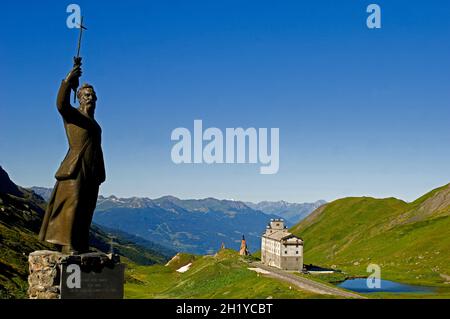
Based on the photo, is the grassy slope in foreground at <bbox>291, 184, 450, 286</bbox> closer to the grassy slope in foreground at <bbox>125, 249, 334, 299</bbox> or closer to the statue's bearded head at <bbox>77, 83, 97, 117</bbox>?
the grassy slope in foreground at <bbox>125, 249, 334, 299</bbox>

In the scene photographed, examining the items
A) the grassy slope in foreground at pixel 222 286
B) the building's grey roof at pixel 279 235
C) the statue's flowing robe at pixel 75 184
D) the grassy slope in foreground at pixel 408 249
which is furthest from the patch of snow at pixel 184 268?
the statue's flowing robe at pixel 75 184

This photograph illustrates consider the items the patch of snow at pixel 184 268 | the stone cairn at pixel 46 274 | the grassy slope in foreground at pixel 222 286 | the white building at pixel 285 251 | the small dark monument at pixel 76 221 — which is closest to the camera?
the stone cairn at pixel 46 274

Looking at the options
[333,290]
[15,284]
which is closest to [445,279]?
[333,290]

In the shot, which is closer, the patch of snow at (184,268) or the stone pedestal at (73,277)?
the stone pedestal at (73,277)

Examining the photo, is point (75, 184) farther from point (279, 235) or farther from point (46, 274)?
point (279, 235)

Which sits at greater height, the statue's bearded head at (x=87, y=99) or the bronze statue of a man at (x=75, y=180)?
the statue's bearded head at (x=87, y=99)

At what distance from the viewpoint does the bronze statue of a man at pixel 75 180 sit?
22.8 metres

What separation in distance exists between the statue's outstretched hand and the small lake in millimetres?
73406

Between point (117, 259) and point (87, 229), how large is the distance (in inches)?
74.9

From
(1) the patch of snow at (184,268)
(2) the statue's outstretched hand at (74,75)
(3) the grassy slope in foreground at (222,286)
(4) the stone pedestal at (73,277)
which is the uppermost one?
(2) the statue's outstretched hand at (74,75)

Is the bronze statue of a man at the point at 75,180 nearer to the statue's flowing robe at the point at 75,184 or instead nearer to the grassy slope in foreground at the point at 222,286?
the statue's flowing robe at the point at 75,184

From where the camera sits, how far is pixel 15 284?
3088 inches

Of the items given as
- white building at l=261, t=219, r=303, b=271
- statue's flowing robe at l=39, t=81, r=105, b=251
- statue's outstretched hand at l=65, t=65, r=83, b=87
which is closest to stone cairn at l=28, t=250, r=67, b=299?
statue's flowing robe at l=39, t=81, r=105, b=251

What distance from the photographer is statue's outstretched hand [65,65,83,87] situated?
2245 cm
